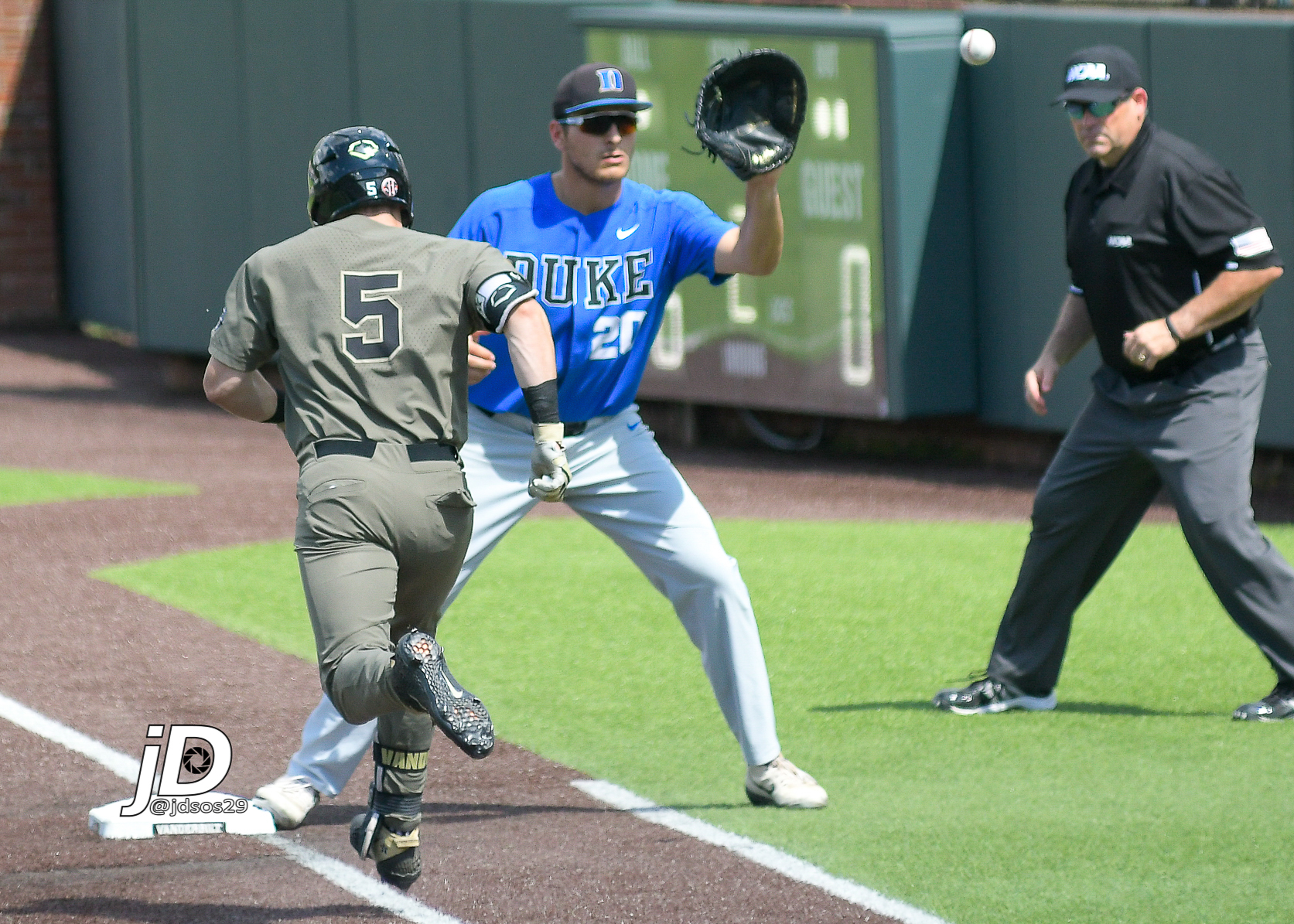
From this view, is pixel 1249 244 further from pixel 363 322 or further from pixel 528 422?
pixel 363 322

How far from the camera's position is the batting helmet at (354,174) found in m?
4.98

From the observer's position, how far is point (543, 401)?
509 cm

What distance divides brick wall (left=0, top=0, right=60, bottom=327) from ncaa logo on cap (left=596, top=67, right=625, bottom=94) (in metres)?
16.4

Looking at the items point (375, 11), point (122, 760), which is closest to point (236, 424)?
point (375, 11)

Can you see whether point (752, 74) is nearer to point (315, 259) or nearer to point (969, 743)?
Result: point (315, 259)

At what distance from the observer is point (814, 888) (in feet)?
17.1

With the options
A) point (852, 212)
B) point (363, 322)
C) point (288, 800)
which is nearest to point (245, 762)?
point (288, 800)

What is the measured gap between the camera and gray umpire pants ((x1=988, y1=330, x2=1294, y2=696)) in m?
6.70

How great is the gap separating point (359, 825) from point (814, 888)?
1179mm

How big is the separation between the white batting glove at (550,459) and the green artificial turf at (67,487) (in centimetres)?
750

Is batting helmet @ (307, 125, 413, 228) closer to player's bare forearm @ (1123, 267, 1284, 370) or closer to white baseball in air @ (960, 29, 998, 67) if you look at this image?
player's bare forearm @ (1123, 267, 1284, 370)

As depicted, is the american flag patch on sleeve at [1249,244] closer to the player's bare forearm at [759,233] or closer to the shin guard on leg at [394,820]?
the player's bare forearm at [759,233]

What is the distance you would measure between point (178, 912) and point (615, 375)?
1.99 m

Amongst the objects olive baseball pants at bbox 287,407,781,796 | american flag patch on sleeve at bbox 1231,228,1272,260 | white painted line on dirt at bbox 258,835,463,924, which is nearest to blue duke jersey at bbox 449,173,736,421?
olive baseball pants at bbox 287,407,781,796
